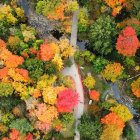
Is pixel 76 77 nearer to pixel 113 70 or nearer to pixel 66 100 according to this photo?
pixel 113 70

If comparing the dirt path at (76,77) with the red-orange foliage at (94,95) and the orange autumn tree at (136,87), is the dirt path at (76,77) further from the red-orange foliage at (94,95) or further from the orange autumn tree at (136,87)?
the orange autumn tree at (136,87)

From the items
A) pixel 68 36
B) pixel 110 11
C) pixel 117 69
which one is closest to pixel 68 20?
pixel 68 36

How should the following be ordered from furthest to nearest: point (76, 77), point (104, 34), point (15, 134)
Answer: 1. point (76, 77)
2. point (104, 34)
3. point (15, 134)

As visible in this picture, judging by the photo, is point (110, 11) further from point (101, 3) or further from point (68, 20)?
point (68, 20)

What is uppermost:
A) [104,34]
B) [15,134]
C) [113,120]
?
[104,34]

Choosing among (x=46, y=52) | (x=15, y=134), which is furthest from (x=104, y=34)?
(x=15, y=134)

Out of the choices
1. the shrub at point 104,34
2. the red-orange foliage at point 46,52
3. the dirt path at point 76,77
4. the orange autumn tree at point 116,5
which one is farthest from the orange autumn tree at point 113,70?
the red-orange foliage at point 46,52

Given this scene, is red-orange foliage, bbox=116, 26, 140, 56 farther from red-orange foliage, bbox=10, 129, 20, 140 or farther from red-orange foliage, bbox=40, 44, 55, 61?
red-orange foliage, bbox=10, 129, 20, 140

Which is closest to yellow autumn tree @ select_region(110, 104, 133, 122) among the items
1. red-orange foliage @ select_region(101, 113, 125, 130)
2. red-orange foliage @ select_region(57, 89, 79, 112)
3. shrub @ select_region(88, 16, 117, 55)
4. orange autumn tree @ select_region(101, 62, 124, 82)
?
red-orange foliage @ select_region(101, 113, 125, 130)
